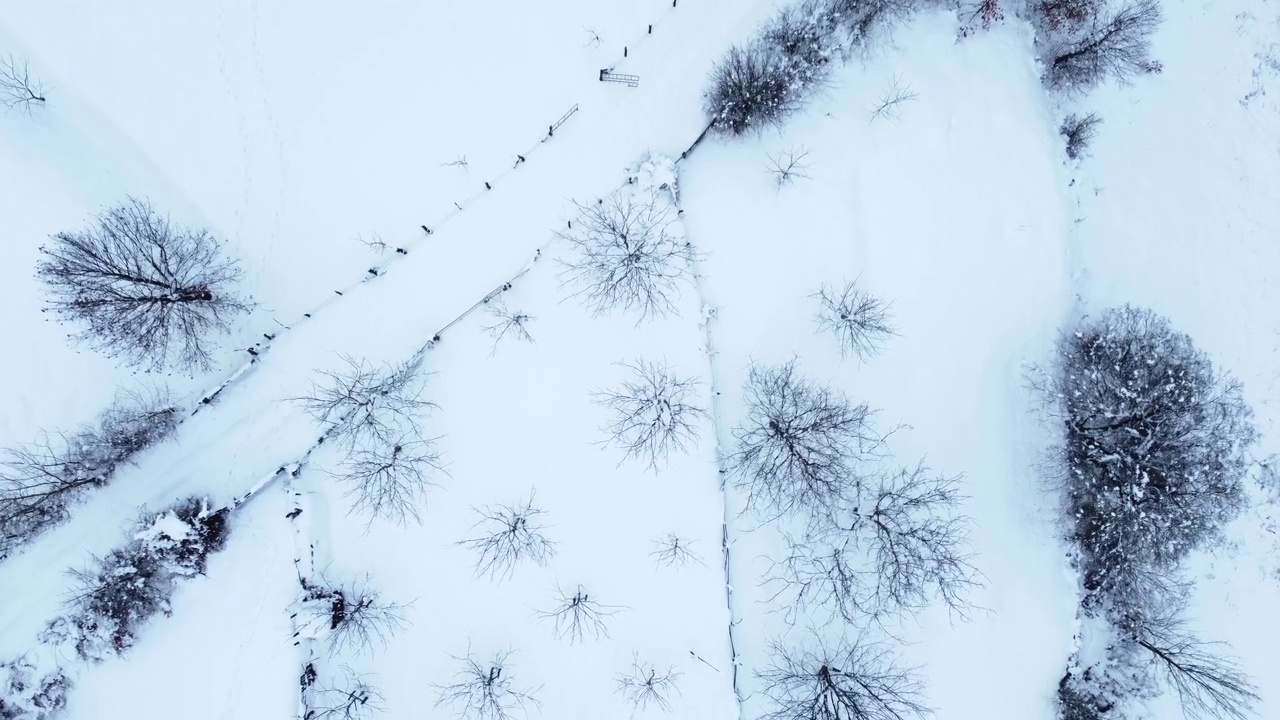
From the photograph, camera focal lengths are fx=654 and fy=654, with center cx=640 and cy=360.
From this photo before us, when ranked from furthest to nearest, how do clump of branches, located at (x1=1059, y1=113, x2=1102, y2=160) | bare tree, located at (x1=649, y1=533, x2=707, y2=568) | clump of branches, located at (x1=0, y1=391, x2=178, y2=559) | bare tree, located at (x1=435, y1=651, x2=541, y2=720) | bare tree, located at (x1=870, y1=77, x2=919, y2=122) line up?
1. clump of branches, located at (x1=1059, y1=113, x2=1102, y2=160)
2. bare tree, located at (x1=870, y1=77, x2=919, y2=122)
3. bare tree, located at (x1=649, y1=533, x2=707, y2=568)
4. bare tree, located at (x1=435, y1=651, x2=541, y2=720)
5. clump of branches, located at (x1=0, y1=391, x2=178, y2=559)

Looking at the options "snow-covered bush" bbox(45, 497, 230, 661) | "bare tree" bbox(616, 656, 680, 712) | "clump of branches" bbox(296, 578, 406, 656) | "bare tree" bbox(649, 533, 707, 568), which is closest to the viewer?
"snow-covered bush" bbox(45, 497, 230, 661)

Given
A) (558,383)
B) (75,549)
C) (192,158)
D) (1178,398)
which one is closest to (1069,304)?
(1178,398)

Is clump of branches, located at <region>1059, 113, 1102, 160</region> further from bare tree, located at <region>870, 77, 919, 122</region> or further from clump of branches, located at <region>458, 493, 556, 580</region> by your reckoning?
clump of branches, located at <region>458, 493, 556, 580</region>

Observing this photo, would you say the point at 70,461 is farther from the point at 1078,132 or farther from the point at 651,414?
the point at 1078,132

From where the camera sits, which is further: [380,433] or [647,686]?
[380,433]

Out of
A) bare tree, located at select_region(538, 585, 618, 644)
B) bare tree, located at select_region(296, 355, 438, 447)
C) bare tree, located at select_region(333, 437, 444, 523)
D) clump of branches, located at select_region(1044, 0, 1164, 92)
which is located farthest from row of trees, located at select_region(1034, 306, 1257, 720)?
bare tree, located at select_region(296, 355, 438, 447)

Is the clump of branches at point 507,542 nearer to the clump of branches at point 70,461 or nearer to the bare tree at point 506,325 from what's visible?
the bare tree at point 506,325

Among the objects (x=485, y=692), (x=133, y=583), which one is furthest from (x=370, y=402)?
(x=485, y=692)

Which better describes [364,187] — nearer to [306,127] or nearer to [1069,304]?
[306,127]
